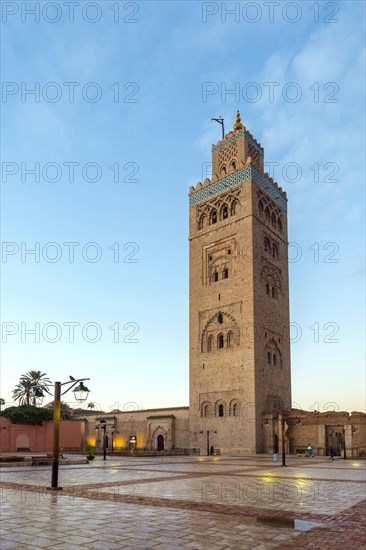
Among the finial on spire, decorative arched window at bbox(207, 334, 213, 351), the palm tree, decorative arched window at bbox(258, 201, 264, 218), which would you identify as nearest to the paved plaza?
decorative arched window at bbox(207, 334, 213, 351)

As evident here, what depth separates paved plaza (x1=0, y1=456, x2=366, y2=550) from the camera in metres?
6.41

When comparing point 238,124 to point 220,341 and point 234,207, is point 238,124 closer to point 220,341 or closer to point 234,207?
point 234,207

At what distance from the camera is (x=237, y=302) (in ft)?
136

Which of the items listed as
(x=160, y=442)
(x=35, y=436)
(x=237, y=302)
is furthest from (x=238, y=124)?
(x=35, y=436)

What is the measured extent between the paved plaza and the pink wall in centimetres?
3500

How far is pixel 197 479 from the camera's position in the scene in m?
15.3

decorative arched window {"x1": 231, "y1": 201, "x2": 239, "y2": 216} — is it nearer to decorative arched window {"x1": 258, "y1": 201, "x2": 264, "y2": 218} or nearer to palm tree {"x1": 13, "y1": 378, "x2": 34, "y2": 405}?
decorative arched window {"x1": 258, "y1": 201, "x2": 264, "y2": 218}

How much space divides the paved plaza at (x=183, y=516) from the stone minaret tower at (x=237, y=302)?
2608 centimetres

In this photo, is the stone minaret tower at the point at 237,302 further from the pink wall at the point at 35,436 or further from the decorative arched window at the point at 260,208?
the pink wall at the point at 35,436

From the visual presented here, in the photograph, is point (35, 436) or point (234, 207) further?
point (35, 436)

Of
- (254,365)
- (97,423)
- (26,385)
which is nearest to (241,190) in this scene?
(254,365)

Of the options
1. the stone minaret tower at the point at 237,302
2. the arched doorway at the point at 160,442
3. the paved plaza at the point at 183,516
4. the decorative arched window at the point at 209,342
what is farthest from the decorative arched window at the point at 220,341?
the paved plaza at the point at 183,516

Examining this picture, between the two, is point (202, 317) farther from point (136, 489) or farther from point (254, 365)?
point (136, 489)

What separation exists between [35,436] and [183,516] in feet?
142
